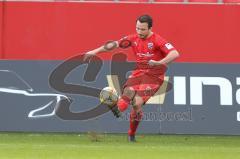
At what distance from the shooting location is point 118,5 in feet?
59.1

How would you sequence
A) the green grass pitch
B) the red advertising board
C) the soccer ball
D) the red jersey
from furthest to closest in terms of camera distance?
the red advertising board
the red jersey
the soccer ball
the green grass pitch

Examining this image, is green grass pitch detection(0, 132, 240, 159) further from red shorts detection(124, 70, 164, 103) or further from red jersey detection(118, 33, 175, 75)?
red jersey detection(118, 33, 175, 75)

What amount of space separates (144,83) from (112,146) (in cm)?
136

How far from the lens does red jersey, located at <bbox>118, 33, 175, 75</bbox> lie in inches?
464

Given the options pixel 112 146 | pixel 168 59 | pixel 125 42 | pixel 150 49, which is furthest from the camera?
pixel 125 42

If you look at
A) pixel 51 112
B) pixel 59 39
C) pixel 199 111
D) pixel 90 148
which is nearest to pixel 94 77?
pixel 51 112

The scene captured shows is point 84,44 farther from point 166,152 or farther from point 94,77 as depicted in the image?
point 166,152

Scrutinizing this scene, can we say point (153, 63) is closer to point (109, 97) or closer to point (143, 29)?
point (143, 29)

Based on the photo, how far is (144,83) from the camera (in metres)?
12.1

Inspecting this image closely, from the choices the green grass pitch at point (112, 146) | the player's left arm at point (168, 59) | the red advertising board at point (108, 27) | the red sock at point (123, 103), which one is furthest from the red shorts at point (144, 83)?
the red advertising board at point (108, 27)

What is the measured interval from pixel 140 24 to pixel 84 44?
21.1ft

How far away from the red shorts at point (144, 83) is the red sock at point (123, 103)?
20 centimetres

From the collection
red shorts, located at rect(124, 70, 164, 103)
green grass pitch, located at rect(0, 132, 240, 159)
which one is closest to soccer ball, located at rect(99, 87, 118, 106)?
red shorts, located at rect(124, 70, 164, 103)

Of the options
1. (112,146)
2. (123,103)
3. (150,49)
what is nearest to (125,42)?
(150,49)
